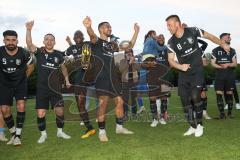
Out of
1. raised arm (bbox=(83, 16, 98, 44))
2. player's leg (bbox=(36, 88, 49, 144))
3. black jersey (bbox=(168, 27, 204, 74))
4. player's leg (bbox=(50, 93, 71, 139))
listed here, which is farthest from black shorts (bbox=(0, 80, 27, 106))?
black jersey (bbox=(168, 27, 204, 74))

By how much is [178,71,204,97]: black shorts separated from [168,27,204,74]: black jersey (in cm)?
13

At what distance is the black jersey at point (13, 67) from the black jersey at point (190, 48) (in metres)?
3.47

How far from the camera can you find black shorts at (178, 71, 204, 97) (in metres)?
8.67

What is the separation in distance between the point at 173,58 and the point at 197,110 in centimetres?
132

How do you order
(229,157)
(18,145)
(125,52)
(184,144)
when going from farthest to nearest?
(125,52) < (18,145) < (184,144) < (229,157)

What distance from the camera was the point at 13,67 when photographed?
8602 millimetres

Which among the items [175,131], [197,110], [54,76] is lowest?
[175,131]

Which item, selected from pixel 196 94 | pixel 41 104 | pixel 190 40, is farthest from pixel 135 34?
pixel 41 104

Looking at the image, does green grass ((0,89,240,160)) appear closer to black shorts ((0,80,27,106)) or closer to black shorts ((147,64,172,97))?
black shorts ((0,80,27,106))

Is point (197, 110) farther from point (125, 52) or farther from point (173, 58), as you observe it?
point (125, 52)

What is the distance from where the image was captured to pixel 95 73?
909 cm

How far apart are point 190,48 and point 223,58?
3.63 meters

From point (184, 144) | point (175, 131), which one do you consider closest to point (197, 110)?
point (175, 131)

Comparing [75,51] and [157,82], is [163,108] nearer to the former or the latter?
[157,82]
